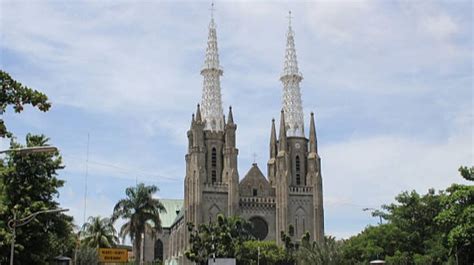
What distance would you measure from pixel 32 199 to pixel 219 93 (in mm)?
65610

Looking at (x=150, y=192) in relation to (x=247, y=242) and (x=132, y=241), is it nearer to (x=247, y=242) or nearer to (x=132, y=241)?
(x=132, y=241)

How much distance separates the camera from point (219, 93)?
4072 inches

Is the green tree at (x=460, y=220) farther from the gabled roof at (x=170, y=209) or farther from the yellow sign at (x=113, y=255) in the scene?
the gabled roof at (x=170, y=209)

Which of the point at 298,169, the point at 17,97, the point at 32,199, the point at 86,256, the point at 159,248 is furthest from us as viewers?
the point at 159,248

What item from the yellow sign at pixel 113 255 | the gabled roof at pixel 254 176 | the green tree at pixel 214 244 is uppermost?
the gabled roof at pixel 254 176

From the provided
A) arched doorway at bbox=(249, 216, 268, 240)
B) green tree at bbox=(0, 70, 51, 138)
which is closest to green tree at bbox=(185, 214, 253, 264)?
arched doorway at bbox=(249, 216, 268, 240)

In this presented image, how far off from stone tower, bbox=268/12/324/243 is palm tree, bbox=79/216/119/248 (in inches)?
1215

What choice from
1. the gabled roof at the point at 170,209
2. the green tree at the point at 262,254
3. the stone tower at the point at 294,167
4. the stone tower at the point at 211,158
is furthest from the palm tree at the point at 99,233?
the gabled roof at the point at 170,209

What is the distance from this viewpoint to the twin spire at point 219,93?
102000mm

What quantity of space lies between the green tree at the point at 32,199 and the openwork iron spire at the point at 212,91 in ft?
199

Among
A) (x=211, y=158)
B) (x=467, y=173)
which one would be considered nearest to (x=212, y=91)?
(x=211, y=158)

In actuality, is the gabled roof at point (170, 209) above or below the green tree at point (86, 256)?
above

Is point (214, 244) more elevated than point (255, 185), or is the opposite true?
point (255, 185)

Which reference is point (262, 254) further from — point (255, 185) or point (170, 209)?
point (170, 209)
